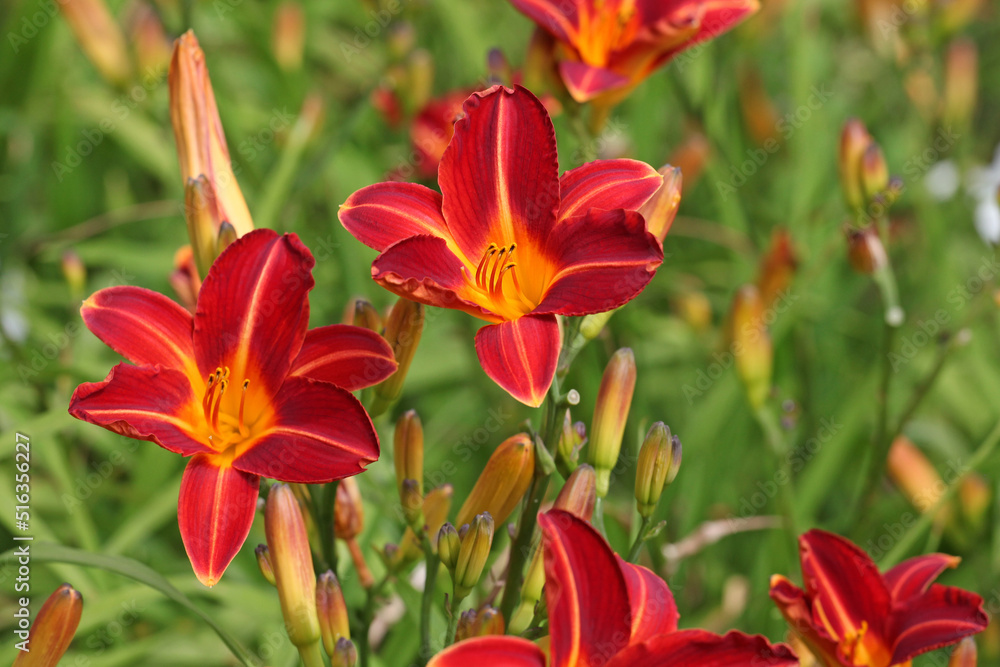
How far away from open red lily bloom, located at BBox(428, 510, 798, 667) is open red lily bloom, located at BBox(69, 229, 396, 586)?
227 millimetres

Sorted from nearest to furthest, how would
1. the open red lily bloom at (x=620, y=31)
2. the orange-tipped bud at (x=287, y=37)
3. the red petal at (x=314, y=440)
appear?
the red petal at (x=314, y=440) → the open red lily bloom at (x=620, y=31) → the orange-tipped bud at (x=287, y=37)

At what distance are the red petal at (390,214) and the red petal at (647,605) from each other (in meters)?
0.45

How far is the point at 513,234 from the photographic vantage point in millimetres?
1112

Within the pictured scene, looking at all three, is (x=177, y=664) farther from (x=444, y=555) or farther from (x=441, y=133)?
(x=441, y=133)

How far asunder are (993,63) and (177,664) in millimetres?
3436

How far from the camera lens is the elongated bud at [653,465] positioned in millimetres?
1092

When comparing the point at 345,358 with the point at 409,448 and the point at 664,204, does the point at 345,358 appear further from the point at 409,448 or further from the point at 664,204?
the point at 664,204

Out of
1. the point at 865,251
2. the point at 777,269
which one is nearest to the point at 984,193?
the point at 777,269

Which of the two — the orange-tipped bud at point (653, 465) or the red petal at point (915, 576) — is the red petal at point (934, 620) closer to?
the red petal at point (915, 576)

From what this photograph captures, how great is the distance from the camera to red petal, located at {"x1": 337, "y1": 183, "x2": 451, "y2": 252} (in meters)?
1.03

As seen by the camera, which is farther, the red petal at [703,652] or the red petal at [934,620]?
the red petal at [934,620]

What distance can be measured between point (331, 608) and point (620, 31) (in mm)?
1044

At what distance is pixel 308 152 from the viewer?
2377 mm

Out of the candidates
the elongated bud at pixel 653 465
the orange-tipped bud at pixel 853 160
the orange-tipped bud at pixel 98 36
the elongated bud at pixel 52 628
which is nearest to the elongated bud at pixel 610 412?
the elongated bud at pixel 653 465
